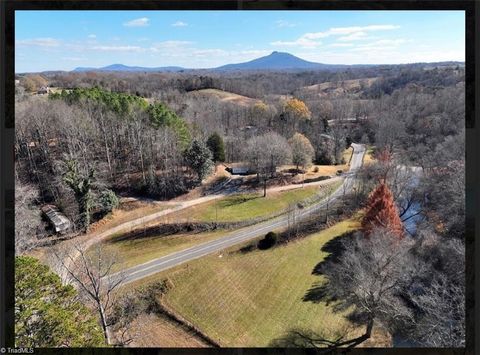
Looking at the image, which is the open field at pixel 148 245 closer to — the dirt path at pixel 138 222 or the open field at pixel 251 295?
the dirt path at pixel 138 222

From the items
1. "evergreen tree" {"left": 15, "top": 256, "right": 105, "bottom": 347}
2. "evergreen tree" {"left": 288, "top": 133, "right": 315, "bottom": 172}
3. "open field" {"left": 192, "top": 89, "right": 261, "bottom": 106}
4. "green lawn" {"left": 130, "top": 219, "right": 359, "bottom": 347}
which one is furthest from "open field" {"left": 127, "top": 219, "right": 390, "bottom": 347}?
"open field" {"left": 192, "top": 89, "right": 261, "bottom": 106}

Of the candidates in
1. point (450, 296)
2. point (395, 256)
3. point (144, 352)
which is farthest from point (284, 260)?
point (144, 352)

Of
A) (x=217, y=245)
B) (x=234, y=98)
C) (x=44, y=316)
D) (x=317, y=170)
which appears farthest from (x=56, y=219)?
(x=234, y=98)

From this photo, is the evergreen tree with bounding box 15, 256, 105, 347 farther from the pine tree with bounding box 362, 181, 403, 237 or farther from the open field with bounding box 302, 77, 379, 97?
the open field with bounding box 302, 77, 379, 97

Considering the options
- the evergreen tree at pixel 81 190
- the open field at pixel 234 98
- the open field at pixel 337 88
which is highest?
the open field at pixel 337 88

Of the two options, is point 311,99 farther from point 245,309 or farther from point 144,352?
point 144,352

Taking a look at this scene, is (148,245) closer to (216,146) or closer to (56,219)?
(56,219)

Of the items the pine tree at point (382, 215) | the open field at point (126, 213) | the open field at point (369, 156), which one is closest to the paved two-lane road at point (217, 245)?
the open field at point (369, 156)
